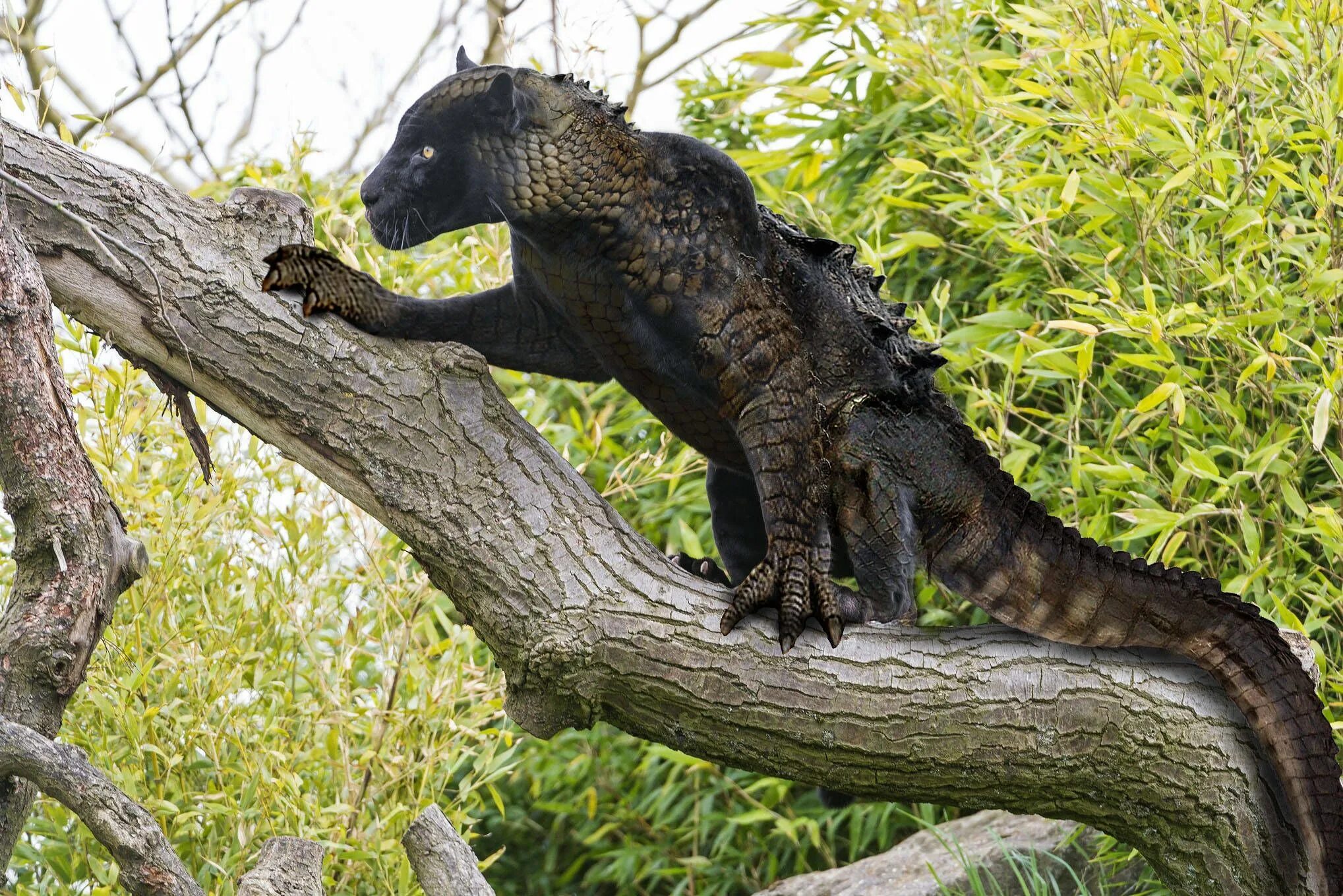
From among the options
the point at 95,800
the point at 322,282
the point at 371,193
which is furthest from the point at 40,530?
the point at 371,193

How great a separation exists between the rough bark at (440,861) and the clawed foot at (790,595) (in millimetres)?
814

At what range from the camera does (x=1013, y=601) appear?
219 centimetres

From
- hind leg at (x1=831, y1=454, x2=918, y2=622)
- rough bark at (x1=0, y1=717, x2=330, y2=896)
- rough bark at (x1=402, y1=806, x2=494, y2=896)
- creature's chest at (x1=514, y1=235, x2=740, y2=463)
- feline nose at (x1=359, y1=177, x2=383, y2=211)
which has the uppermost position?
feline nose at (x1=359, y1=177, x2=383, y2=211)

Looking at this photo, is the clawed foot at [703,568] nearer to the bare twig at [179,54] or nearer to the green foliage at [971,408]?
the green foliage at [971,408]

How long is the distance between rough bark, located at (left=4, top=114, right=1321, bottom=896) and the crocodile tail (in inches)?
1.7

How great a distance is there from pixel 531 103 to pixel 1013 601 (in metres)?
1.12

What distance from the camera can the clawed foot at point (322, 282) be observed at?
2.15 m

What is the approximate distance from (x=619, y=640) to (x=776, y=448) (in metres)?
0.39

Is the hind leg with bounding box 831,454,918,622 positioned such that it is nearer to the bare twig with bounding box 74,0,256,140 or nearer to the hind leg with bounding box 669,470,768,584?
the hind leg with bounding box 669,470,768,584

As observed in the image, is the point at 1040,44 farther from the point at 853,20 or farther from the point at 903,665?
the point at 903,665

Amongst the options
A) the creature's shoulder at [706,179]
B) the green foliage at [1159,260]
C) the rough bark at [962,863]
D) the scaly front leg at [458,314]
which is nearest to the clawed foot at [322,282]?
the scaly front leg at [458,314]

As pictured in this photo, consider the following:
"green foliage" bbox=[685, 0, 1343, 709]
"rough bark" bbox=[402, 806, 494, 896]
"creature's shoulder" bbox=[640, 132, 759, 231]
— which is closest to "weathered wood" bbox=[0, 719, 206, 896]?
"rough bark" bbox=[402, 806, 494, 896]

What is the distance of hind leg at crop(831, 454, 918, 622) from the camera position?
2119mm

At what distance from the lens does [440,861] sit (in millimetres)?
2504
